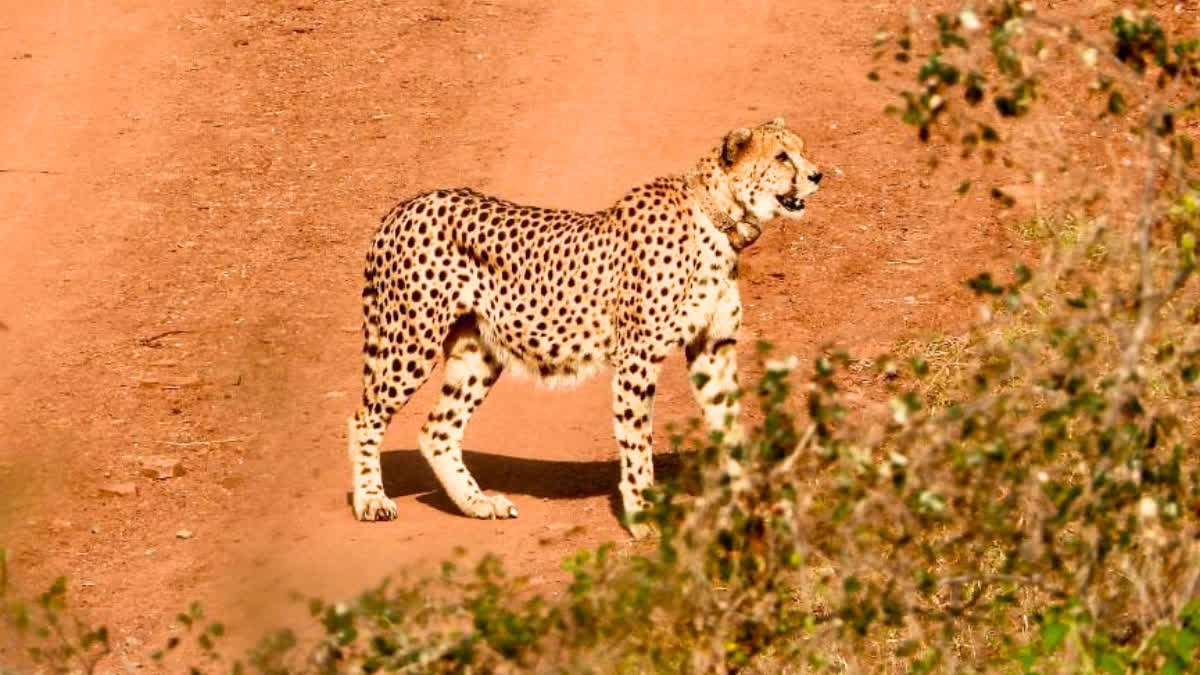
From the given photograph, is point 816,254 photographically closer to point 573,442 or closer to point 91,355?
point 573,442

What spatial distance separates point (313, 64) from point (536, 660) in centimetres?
1144

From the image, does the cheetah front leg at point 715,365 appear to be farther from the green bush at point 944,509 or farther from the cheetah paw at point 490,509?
the green bush at point 944,509

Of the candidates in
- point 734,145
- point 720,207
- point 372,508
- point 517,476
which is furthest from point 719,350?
point 372,508

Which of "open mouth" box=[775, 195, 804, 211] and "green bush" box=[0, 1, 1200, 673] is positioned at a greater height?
"green bush" box=[0, 1, 1200, 673]

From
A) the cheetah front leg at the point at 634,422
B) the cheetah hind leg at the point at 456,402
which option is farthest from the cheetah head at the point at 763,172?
the cheetah hind leg at the point at 456,402

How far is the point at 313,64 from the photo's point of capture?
17812mm

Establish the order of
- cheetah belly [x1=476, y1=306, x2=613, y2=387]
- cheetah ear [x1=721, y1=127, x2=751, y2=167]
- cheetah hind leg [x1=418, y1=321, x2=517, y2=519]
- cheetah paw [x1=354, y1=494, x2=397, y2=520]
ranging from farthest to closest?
cheetah hind leg [x1=418, y1=321, x2=517, y2=519]
cheetah paw [x1=354, y1=494, x2=397, y2=520]
cheetah belly [x1=476, y1=306, x2=613, y2=387]
cheetah ear [x1=721, y1=127, x2=751, y2=167]

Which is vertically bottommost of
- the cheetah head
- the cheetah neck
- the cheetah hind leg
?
the cheetah hind leg

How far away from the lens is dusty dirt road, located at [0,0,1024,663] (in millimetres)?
10977

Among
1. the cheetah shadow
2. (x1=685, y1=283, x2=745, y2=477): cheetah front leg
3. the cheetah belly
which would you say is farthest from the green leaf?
the cheetah shadow

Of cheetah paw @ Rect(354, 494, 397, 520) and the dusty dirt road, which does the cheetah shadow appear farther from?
cheetah paw @ Rect(354, 494, 397, 520)

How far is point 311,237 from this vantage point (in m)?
14.9

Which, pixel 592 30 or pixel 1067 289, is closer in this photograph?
pixel 1067 289

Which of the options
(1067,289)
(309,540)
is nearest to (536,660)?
(309,540)
